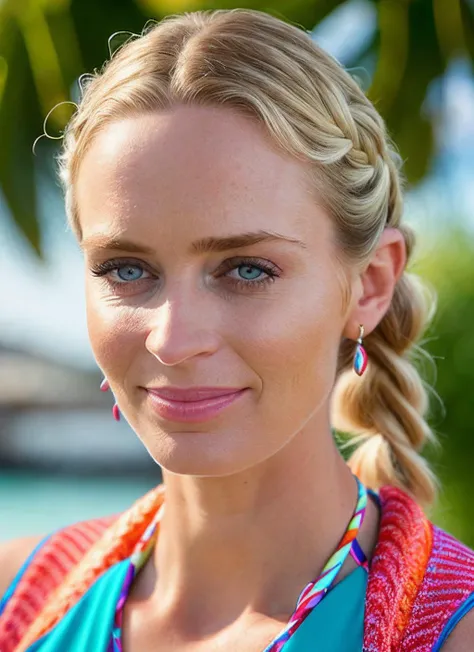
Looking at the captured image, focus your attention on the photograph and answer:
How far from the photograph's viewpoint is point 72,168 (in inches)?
84.7

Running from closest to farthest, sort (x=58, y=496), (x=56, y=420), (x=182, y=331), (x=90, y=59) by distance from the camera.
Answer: (x=182, y=331) < (x=90, y=59) < (x=58, y=496) < (x=56, y=420)

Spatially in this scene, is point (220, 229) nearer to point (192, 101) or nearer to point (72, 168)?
point (192, 101)

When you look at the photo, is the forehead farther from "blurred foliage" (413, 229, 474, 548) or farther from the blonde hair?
"blurred foliage" (413, 229, 474, 548)

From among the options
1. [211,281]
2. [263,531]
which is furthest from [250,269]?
[263,531]

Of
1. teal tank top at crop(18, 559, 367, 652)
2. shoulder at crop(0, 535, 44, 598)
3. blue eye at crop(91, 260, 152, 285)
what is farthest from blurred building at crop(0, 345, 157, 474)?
blue eye at crop(91, 260, 152, 285)

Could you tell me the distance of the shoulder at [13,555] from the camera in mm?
2412

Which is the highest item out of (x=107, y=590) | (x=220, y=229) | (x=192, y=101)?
(x=192, y=101)

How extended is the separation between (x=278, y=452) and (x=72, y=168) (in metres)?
0.75

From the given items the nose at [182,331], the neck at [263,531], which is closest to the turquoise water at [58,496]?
the neck at [263,531]

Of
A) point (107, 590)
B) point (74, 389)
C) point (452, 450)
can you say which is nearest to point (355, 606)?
point (107, 590)

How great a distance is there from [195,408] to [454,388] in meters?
3.63

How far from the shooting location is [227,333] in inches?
73.5

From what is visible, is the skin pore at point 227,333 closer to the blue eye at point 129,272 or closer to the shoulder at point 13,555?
the blue eye at point 129,272

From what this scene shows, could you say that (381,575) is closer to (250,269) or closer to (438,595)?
(438,595)
